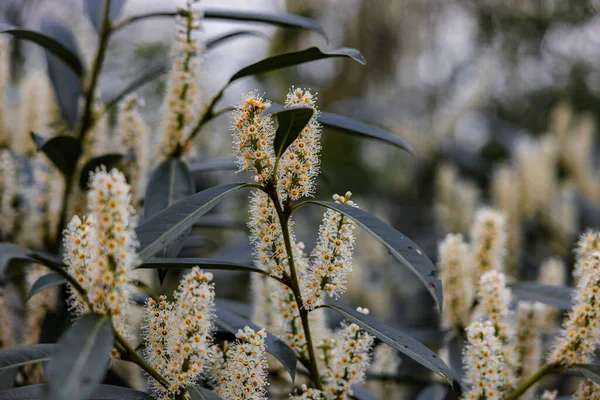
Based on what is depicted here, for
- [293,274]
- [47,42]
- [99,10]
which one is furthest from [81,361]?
[99,10]

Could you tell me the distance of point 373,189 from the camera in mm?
3912

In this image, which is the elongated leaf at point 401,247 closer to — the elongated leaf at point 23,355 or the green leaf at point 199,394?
the green leaf at point 199,394

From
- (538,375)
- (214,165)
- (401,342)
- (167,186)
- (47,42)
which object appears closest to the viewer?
(401,342)

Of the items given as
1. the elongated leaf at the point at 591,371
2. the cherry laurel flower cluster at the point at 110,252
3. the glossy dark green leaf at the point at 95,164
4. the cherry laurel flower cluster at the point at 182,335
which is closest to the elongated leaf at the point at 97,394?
the cherry laurel flower cluster at the point at 182,335

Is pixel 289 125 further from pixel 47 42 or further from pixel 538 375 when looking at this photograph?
pixel 47 42

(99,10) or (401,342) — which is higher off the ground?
(99,10)

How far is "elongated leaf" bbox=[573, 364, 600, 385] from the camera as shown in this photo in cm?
92

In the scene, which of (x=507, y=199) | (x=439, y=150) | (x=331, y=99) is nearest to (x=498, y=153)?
(x=439, y=150)

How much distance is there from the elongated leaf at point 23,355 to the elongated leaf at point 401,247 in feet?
1.38

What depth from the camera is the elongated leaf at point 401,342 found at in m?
0.86

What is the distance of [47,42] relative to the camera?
125 centimetres

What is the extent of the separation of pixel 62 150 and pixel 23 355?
54cm

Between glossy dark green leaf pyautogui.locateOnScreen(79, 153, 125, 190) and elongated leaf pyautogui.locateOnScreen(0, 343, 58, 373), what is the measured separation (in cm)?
47

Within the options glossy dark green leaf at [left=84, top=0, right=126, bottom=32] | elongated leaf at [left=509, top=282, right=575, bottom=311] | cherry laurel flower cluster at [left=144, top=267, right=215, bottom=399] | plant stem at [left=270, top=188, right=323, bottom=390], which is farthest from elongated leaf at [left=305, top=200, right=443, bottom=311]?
glossy dark green leaf at [left=84, top=0, right=126, bottom=32]
